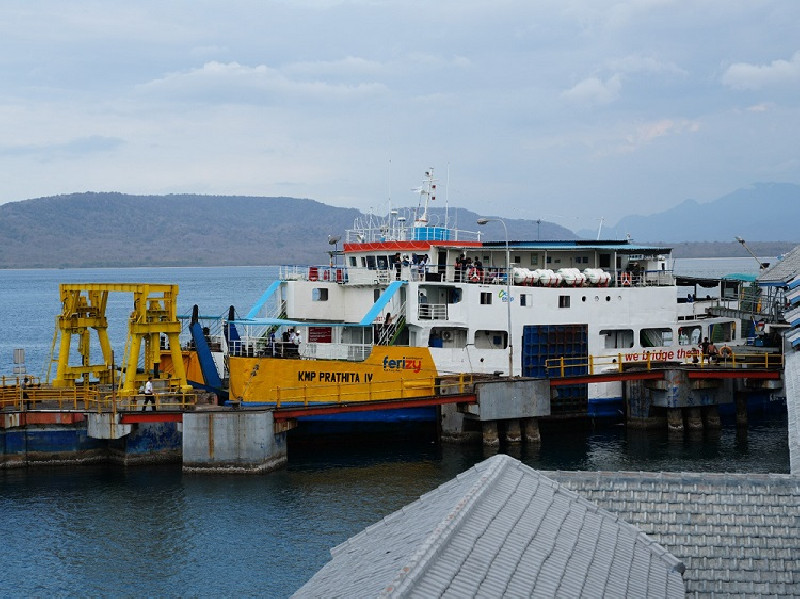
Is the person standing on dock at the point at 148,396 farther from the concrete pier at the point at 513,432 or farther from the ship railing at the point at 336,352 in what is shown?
the concrete pier at the point at 513,432

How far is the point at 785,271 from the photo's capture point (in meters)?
36.1

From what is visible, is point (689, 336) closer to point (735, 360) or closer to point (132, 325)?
point (735, 360)

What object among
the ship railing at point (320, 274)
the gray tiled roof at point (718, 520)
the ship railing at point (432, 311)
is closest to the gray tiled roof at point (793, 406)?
the gray tiled roof at point (718, 520)

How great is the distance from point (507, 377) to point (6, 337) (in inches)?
2461

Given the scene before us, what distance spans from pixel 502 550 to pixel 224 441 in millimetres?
19733

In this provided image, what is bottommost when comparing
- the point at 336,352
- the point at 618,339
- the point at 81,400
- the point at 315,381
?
the point at 81,400

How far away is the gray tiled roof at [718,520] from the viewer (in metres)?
13.5

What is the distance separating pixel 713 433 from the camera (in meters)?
38.1

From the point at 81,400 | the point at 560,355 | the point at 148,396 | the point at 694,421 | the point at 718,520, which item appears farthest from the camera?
the point at 694,421

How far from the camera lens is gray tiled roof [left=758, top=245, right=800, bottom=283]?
34522 millimetres

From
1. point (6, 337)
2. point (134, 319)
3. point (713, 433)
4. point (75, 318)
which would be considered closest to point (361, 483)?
point (134, 319)

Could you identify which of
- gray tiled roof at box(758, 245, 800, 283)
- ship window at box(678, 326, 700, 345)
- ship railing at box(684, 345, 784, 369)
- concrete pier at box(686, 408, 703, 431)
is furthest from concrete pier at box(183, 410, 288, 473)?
ship window at box(678, 326, 700, 345)

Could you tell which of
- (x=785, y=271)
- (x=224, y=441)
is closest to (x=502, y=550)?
(x=224, y=441)

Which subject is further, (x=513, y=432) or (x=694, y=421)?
(x=694, y=421)
